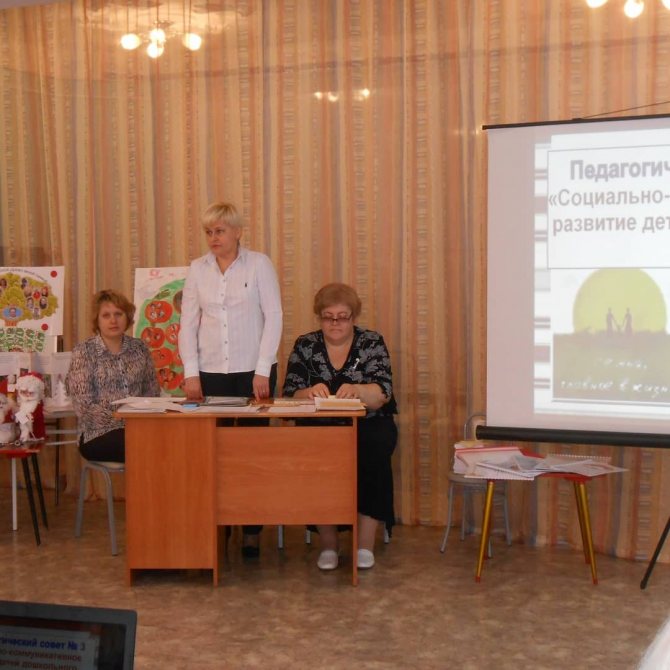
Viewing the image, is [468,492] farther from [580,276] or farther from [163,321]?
[163,321]

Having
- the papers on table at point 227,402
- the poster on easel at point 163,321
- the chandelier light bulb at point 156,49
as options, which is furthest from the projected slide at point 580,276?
the chandelier light bulb at point 156,49

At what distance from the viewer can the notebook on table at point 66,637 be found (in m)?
1.25

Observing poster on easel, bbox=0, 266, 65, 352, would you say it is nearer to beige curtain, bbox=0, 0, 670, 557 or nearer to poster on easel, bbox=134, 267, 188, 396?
beige curtain, bbox=0, 0, 670, 557

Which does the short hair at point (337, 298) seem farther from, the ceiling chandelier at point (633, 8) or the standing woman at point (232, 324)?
the ceiling chandelier at point (633, 8)

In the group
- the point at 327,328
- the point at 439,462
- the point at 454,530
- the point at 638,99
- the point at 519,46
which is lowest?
the point at 454,530

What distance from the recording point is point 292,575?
3742 mm

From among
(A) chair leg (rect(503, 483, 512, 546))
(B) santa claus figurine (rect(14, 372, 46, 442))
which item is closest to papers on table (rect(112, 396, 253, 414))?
(B) santa claus figurine (rect(14, 372, 46, 442))

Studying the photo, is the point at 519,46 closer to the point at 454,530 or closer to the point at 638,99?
the point at 638,99

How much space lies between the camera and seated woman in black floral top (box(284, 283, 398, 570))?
12.7 feet

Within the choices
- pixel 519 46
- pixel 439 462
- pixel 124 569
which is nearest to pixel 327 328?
pixel 439 462

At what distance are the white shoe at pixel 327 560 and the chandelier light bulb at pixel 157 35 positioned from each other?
2969 millimetres

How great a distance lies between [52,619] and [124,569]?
2684 millimetres

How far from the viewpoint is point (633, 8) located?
4000 millimetres

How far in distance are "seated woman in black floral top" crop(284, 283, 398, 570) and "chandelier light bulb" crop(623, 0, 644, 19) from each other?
69.2 inches
